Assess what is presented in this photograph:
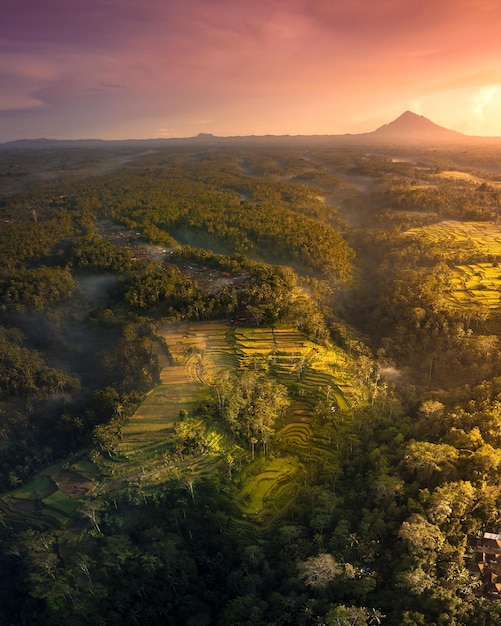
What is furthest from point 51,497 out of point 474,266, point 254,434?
point 474,266

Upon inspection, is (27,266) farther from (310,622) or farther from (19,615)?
(310,622)

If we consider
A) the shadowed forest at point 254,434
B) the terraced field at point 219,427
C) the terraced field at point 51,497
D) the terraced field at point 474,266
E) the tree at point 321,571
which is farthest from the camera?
the terraced field at point 474,266

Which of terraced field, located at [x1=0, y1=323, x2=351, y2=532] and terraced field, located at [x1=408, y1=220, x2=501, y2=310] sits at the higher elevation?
terraced field, located at [x1=408, y1=220, x2=501, y2=310]

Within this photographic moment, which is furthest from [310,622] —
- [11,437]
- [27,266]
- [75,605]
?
[27,266]

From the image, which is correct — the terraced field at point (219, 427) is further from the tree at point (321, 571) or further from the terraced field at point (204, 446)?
the tree at point (321, 571)

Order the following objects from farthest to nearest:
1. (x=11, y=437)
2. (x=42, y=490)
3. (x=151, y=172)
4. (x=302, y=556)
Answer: (x=151, y=172)
(x=11, y=437)
(x=42, y=490)
(x=302, y=556)

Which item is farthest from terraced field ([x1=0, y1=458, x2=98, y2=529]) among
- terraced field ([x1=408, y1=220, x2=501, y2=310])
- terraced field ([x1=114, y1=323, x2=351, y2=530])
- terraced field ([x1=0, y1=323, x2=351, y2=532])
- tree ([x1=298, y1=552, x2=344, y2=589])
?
terraced field ([x1=408, y1=220, x2=501, y2=310])

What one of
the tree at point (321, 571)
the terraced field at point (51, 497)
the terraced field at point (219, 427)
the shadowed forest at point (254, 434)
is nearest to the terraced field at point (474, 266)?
the shadowed forest at point (254, 434)

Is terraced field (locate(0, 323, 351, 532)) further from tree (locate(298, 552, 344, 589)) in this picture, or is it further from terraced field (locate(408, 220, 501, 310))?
terraced field (locate(408, 220, 501, 310))
